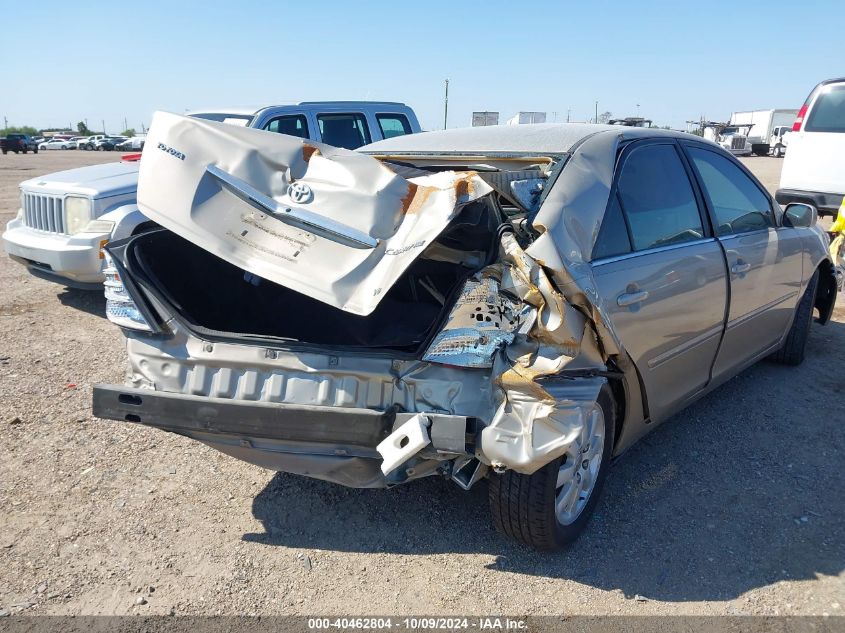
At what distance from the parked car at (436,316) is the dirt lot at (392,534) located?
0.30 metres

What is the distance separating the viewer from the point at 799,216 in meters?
4.82

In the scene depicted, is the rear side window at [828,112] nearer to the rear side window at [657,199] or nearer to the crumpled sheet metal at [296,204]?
the rear side window at [657,199]

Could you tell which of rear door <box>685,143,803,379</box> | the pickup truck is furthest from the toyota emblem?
the pickup truck

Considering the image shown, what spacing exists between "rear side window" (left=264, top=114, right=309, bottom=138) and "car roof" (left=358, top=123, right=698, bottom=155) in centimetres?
392

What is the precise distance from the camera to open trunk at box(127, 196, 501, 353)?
3355 mm

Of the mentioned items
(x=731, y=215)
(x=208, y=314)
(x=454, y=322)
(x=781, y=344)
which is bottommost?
(x=781, y=344)

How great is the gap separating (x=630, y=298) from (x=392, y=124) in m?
6.70

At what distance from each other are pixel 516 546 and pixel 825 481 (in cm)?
183

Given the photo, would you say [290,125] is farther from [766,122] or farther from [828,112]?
[766,122]

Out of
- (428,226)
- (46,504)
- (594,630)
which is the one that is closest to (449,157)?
(428,226)

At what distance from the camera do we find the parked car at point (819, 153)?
10.5 metres

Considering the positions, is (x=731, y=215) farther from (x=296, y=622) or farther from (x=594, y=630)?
(x=296, y=622)

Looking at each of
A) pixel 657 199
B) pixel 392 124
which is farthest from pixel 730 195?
pixel 392 124

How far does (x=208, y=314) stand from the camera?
12.0 ft
